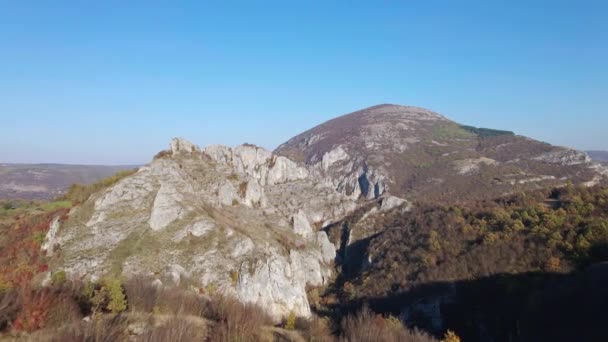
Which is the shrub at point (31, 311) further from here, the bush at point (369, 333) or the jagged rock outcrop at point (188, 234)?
the jagged rock outcrop at point (188, 234)

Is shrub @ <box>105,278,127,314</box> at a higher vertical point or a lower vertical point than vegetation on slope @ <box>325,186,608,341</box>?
higher

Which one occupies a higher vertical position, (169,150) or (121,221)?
(169,150)

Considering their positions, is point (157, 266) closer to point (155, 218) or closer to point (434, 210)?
point (155, 218)

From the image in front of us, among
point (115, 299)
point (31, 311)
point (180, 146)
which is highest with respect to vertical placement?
point (180, 146)

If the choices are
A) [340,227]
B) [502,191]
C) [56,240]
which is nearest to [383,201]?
[340,227]

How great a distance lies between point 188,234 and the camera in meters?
41.5

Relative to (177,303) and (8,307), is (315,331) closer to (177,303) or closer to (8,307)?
(177,303)

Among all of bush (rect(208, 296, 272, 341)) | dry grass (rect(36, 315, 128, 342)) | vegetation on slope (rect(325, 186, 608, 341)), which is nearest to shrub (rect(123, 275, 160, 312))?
bush (rect(208, 296, 272, 341))

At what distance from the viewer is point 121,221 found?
39.5 meters

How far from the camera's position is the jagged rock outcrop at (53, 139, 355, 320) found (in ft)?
118

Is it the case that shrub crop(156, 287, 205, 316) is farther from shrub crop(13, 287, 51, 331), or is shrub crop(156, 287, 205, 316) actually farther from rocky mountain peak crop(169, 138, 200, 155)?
rocky mountain peak crop(169, 138, 200, 155)

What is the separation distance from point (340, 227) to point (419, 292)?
40.5 meters

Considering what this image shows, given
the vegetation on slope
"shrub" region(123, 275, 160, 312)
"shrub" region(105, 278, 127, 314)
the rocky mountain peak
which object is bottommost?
the vegetation on slope

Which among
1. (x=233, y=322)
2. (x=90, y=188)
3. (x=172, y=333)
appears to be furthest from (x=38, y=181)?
(x=172, y=333)
